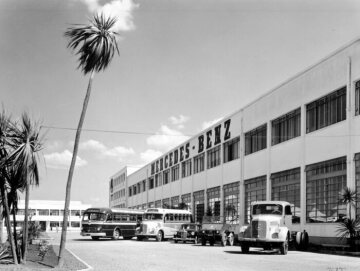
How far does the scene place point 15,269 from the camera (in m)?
14.8

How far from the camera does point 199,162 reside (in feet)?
173

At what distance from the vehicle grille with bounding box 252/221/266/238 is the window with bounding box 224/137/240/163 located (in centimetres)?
1849

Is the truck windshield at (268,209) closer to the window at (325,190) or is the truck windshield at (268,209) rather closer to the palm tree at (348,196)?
the palm tree at (348,196)

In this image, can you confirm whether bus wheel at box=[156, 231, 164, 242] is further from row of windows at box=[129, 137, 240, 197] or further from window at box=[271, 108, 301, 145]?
window at box=[271, 108, 301, 145]

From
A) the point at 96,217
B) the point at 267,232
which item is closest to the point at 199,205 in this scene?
the point at 96,217

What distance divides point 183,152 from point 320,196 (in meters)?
29.4

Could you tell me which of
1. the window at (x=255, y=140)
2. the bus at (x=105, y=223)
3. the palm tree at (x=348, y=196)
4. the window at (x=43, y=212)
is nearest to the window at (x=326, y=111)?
the palm tree at (x=348, y=196)

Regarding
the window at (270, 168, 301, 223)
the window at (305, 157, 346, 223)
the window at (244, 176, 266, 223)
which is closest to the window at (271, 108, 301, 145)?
the window at (270, 168, 301, 223)

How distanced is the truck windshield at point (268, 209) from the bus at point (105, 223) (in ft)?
51.6

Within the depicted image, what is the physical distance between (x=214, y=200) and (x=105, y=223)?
12041mm

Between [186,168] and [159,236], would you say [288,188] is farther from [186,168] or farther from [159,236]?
[186,168]

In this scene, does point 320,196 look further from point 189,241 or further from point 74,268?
point 74,268

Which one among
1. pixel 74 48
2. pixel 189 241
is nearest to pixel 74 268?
pixel 74 48

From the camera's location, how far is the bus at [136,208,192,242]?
125ft
